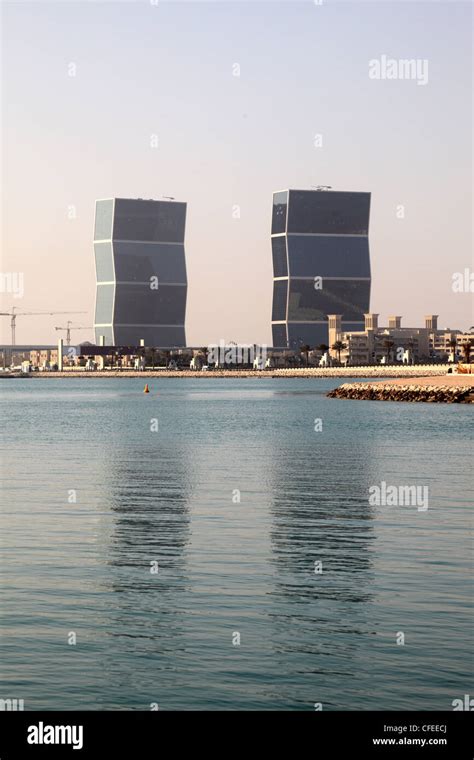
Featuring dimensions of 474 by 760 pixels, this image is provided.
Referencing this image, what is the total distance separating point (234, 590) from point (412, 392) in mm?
136812

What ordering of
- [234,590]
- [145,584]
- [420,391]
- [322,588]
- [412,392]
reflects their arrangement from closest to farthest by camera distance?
1. [234,590]
2. [322,588]
3. [145,584]
4. [420,391]
5. [412,392]

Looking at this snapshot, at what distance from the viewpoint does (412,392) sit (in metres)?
160

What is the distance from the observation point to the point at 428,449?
67.9 m

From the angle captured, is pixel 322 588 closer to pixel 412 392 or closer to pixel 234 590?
pixel 234 590

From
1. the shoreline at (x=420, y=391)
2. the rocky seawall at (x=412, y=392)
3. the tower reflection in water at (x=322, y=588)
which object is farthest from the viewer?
the shoreline at (x=420, y=391)

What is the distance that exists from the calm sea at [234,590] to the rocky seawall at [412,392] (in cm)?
9620

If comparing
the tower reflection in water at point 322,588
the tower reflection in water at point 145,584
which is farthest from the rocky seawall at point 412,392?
the tower reflection in water at point 322,588

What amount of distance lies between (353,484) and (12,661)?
28.7m

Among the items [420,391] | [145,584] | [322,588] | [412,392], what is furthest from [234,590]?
[412,392]

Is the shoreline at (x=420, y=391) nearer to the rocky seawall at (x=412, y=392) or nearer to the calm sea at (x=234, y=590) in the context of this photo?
the rocky seawall at (x=412, y=392)

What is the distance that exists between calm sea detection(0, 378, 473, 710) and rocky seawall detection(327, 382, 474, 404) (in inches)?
3787

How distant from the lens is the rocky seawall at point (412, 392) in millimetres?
148500

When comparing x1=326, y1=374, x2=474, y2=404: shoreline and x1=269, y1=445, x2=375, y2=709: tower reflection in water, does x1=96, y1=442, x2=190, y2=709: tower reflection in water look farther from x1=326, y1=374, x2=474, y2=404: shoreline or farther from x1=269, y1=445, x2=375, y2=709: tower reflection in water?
x1=326, y1=374, x2=474, y2=404: shoreline
